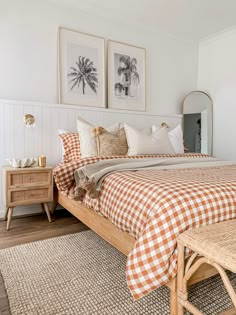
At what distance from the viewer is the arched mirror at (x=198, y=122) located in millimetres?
3816

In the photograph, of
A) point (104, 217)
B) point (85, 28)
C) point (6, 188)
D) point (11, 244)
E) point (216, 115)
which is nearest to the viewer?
point (104, 217)

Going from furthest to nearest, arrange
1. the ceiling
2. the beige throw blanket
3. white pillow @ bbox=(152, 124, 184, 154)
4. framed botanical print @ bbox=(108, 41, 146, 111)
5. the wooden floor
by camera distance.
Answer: framed botanical print @ bbox=(108, 41, 146, 111) < white pillow @ bbox=(152, 124, 184, 154) < the ceiling < the wooden floor < the beige throw blanket

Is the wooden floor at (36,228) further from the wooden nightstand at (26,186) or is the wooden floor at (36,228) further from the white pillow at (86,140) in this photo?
the white pillow at (86,140)

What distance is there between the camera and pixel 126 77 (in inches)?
131

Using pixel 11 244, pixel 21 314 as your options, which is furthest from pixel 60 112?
pixel 21 314

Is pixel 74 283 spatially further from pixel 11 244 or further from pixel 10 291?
pixel 11 244

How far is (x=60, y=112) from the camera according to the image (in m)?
2.81

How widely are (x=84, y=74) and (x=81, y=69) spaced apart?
68mm

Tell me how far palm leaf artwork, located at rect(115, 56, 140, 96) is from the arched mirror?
1.03 metres

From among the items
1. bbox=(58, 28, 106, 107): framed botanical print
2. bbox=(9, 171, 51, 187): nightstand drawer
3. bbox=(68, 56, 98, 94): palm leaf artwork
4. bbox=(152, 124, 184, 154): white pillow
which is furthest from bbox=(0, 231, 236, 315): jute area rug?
bbox=(68, 56, 98, 94): palm leaf artwork

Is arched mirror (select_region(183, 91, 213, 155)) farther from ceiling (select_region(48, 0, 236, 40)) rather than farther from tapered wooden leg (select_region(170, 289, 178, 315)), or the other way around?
tapered wooden leg (select_region(170, 289, 178, 315))

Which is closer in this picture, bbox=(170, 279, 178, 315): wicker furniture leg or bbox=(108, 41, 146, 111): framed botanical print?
bbox=(170, 279, 178, 315): wicker furniture leg

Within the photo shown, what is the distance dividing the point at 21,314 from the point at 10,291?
0.72 ft

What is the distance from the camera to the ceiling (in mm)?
2830
